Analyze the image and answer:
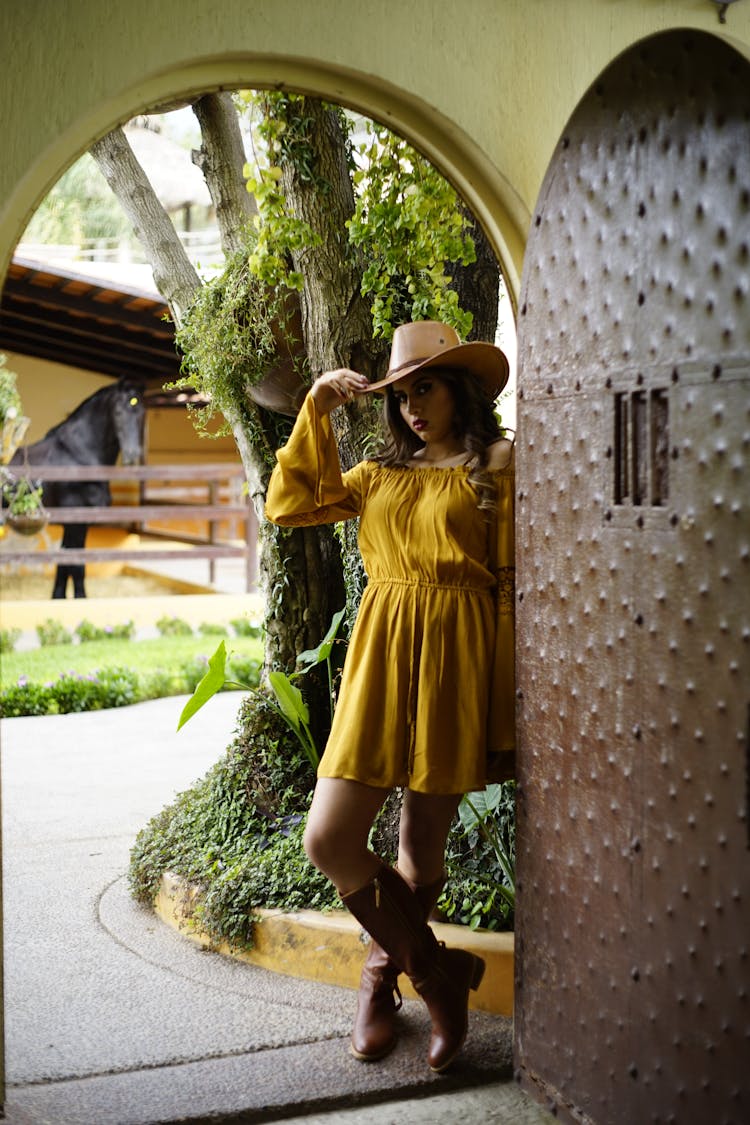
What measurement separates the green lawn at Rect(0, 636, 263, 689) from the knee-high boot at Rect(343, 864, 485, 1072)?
6.04m

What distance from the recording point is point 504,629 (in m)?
3.31

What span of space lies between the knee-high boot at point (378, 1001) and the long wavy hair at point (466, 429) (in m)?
1.04

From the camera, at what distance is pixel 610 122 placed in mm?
2822

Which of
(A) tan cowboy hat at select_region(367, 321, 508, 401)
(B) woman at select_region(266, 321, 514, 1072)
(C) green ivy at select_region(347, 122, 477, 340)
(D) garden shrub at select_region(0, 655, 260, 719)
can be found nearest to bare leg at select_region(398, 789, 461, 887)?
(B) woman at select_region(266, 321, 514, 1072)

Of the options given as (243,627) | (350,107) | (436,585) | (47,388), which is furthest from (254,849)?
(47,388)

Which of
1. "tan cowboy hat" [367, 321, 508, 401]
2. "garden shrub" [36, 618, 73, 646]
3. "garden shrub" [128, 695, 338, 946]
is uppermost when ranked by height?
"tan cowboy hat" [367, 321, 508, 401]

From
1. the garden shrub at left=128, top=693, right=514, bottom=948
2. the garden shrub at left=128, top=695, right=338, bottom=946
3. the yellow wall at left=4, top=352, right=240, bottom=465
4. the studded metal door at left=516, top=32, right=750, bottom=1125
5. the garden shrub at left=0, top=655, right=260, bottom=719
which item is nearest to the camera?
the studded metal door at left=516, top=32, right=750, bottom=1125

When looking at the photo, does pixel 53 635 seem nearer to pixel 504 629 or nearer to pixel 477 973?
pixel 477 973

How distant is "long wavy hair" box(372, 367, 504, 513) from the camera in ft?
10.7

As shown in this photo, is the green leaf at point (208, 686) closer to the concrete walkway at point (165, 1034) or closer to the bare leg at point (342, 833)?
the concrete walkway at point (165, 1034)

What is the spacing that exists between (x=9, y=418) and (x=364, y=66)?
9239 mm

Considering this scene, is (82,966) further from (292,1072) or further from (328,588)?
(328,588)

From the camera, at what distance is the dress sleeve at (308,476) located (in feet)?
10.8

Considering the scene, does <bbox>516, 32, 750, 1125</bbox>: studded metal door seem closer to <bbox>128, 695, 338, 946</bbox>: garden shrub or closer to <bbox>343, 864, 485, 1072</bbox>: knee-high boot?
<bbox>343, 864, 485, 1072</bbox>: knee-high boot
